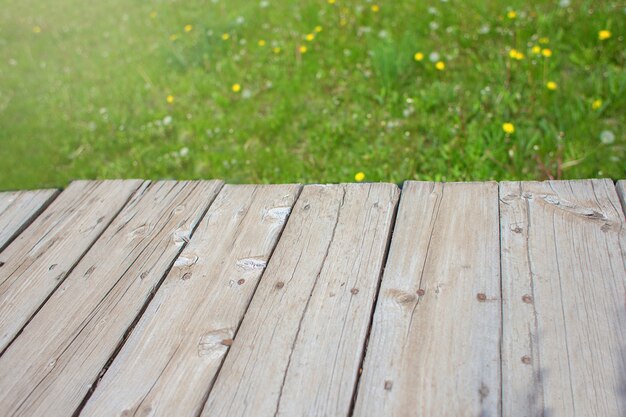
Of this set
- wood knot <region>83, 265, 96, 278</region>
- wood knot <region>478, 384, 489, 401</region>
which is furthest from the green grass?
wood knot <region>478, 384, 489, 401</region>

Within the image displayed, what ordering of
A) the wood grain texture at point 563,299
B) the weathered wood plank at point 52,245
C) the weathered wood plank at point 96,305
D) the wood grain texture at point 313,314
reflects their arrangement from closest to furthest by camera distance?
the wood grain texture at point 563,299
the wood grain texture at point 313,314
the weathered wood plank at point 96,305
the weathered wood plank at point 52,245

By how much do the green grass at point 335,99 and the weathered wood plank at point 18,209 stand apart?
3.84 feet

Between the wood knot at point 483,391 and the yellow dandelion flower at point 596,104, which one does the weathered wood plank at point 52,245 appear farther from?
the yellow dandelion flower at point 596,104

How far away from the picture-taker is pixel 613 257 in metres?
1.72

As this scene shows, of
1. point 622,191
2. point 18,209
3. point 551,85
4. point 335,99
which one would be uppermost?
point 622,191

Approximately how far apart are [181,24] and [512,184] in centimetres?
417

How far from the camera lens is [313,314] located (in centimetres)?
171

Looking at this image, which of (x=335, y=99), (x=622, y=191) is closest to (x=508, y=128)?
(x=335, y=99)

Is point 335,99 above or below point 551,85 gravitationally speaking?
below

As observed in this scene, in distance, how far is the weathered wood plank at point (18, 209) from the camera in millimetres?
2516

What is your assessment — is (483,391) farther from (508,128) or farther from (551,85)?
(551,85)

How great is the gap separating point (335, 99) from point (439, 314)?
102 inches

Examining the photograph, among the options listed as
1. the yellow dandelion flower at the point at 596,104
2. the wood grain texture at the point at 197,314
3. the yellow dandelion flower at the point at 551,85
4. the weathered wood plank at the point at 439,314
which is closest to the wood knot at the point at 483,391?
the weathered wood plank at the point at 439,314

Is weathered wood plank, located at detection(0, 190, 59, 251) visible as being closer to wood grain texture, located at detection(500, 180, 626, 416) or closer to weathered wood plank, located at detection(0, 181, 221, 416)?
weathered wood plank, located at detection(0, 181, 221, 416)
